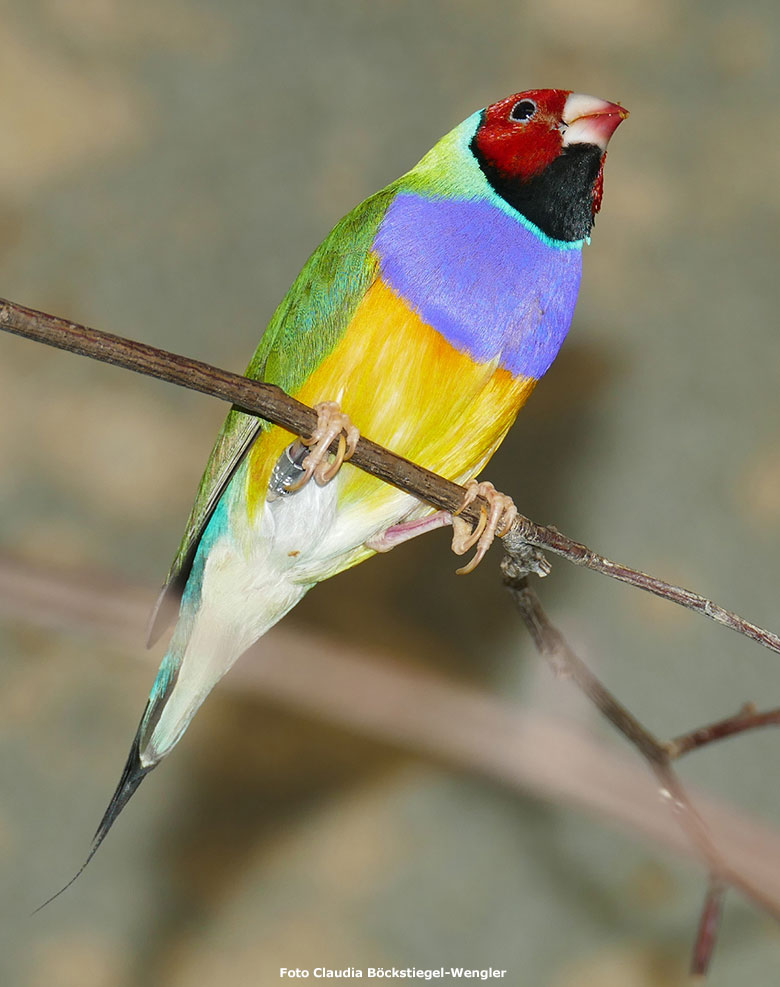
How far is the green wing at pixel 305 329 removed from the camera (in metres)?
1.54

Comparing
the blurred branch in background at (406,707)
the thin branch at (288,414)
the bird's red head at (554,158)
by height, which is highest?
the bird's red head at (554,158)

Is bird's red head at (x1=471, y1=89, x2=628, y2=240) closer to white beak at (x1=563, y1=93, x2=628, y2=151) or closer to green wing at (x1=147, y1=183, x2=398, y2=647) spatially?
white beak at (x1=563, y1=93, x2=628, y2=151)

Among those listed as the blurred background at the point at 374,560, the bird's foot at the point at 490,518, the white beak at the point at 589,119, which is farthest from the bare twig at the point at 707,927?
the blurred background at the point at 374,560

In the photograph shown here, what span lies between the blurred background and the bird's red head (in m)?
1.40

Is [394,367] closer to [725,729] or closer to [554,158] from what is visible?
[554,158]

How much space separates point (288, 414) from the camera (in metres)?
1.08

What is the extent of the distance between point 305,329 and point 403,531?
15.3 inches

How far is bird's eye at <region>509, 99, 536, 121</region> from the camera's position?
172 cm

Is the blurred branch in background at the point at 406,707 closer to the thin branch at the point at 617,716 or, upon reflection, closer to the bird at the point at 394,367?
the thin branch at the point at 617,716

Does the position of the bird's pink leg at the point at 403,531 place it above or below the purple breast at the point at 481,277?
below

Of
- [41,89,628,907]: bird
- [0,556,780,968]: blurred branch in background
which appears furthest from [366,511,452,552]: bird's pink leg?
[0,556,780,968]: blurred branch in background

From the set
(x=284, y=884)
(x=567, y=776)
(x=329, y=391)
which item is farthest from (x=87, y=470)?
(x=567, y=776)

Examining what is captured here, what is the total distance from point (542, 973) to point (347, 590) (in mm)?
1205

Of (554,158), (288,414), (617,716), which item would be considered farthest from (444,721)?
(554,158)
